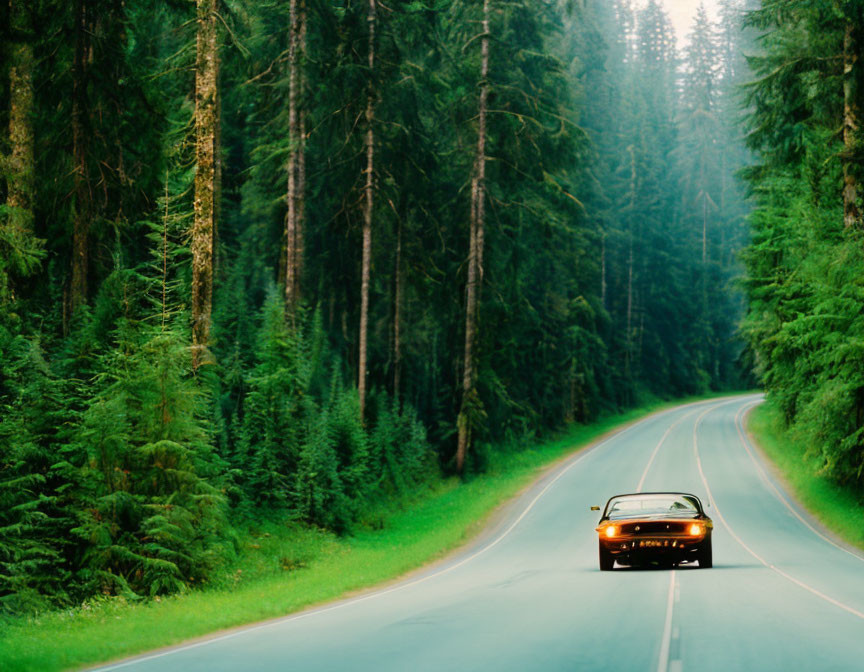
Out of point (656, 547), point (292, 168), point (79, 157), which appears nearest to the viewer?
point (656, 547)

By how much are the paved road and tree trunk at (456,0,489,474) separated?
9.66 meters

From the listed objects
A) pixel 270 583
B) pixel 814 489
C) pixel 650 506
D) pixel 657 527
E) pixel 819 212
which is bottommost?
pixel 814 489

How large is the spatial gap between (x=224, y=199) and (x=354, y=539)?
21724mm

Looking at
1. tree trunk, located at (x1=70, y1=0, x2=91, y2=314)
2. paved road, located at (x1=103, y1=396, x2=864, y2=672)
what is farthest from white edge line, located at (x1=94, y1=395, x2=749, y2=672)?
tree trunk, located at (x1=70, y1=0, x2=91, y2=314)

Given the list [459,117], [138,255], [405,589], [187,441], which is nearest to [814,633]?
[405,589]

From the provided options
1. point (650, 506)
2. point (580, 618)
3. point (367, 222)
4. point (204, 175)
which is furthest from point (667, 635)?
point (367, 222)

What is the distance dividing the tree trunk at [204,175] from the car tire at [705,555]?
11.3 metres

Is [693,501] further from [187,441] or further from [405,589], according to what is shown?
[187,441]

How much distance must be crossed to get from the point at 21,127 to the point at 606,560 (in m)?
16.8

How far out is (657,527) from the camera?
17.0m

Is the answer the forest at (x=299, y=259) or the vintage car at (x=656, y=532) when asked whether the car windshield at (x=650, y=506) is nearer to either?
the vintage car at (x=656, y=532)

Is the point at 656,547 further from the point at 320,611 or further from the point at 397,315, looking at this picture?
the point at 397,315

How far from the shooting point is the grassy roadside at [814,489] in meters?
27.6

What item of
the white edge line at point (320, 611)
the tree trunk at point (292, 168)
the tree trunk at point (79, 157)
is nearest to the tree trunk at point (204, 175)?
the tree trunk at point (79, 157)
